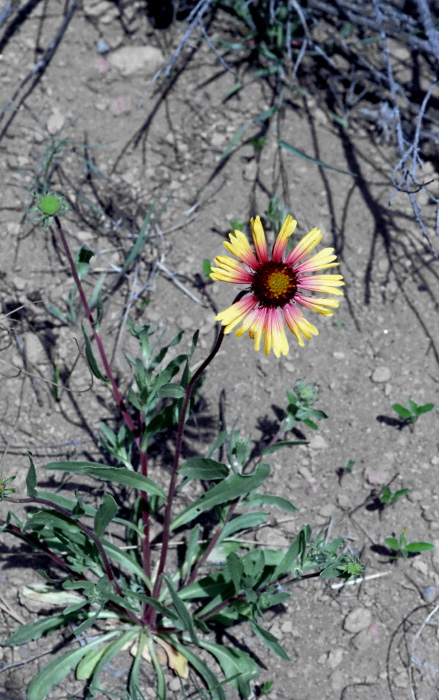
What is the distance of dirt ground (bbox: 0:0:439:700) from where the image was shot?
3.07m

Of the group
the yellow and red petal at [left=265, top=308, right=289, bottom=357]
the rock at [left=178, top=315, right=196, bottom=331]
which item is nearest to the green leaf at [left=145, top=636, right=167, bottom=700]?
the yellow and red petal at [left=265, top=308, right=289, bottom=357]

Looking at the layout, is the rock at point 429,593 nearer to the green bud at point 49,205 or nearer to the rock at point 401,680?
the rock at point 401,680

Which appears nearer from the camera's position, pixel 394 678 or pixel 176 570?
pixel 394 678

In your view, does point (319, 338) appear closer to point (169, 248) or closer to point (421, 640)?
point (169, 248)

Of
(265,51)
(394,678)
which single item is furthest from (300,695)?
(265,51)

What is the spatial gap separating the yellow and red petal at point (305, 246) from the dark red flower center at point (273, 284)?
47mm

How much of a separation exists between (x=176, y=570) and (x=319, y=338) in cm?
144

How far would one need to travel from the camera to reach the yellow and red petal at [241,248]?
89.0 inches

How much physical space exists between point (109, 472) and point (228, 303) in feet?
4.80

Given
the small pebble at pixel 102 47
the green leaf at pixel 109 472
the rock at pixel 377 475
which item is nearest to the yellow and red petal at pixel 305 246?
the green leaf at pixel 109 472

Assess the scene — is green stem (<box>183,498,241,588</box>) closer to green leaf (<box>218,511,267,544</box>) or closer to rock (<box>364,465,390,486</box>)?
green leaf (<box>218,511,267,544</box>)

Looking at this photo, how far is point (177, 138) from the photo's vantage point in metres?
4.11

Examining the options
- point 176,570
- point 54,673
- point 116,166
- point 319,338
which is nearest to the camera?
point 54,673

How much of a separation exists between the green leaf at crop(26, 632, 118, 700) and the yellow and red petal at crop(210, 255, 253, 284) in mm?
1728
